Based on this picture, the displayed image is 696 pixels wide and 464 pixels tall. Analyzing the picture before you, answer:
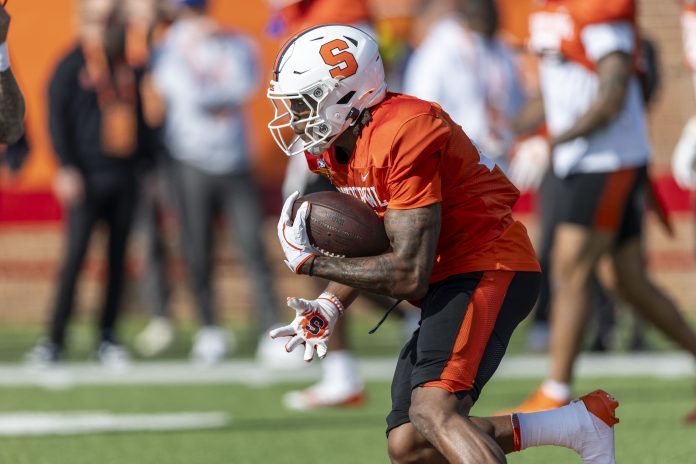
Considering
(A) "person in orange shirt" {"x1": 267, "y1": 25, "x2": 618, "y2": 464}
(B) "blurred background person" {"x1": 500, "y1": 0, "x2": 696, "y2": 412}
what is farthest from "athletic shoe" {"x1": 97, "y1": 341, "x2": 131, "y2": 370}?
(A) "person in orange shirt" {"x1": 267, "y1": 25, "x2": 618, "y2": 464}

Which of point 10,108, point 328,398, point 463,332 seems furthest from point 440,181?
point 328,398

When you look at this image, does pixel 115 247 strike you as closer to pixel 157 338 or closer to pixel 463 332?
pixel 157 338

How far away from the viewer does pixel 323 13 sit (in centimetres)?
718

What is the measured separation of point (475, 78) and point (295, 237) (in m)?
4.48

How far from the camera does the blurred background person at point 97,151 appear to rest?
9.08 meters

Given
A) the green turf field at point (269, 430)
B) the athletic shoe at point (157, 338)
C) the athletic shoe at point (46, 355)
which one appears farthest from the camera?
the athletic shoe at point (157, 338)

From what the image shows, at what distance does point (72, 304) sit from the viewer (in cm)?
904

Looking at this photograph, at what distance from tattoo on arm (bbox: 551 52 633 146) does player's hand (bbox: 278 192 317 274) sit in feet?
8.36

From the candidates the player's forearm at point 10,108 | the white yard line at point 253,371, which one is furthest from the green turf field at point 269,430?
the player's forearm at point 10,108

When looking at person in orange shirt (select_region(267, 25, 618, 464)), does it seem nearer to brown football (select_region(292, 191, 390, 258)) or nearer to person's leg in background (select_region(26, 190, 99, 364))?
brown football (select_region(292, 191, 390, 258))

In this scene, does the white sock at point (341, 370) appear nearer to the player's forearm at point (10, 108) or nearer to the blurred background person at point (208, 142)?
the blurred background person at point (208, 142)

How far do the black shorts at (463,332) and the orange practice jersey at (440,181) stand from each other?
0.05 m

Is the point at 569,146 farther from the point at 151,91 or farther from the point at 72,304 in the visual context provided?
the point at 151,91

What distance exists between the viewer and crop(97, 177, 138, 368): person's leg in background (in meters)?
9.20
